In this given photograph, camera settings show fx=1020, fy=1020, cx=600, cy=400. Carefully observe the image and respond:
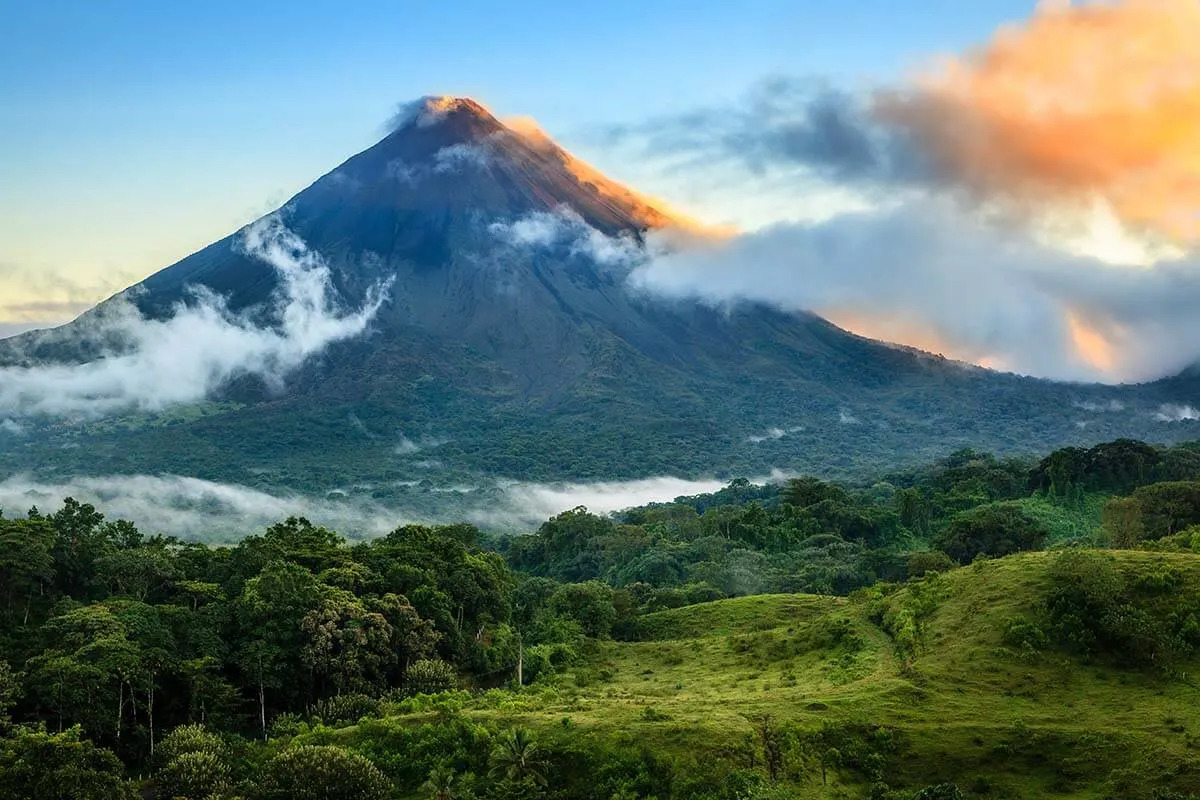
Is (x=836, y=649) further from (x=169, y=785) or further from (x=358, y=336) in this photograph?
(x=358, y=336)

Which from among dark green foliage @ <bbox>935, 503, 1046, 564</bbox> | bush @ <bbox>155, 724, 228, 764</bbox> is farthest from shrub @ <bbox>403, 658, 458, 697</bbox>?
dark green foliage @ <bbox>935, 503, 1046, 564</bbox>

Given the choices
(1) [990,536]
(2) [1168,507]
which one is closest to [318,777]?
(1) [990,536]

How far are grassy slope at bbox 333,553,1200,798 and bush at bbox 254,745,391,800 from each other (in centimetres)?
562

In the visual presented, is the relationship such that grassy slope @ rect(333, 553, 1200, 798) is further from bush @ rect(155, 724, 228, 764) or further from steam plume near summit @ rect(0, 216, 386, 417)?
steam plume near summit @ rect(0, 216, 386, 417)

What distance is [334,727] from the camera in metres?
37.6

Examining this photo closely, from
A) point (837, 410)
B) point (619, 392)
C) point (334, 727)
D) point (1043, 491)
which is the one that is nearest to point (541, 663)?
point (334, 727)

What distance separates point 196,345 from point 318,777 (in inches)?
Result: 6068

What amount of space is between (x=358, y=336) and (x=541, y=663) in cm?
13742

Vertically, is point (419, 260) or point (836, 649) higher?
point (419, 260)

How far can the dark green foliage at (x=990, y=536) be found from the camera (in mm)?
69250

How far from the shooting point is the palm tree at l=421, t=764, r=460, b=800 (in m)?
31.5

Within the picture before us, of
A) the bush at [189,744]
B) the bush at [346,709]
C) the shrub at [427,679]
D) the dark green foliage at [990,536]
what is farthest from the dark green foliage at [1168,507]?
the bush at [189,744]

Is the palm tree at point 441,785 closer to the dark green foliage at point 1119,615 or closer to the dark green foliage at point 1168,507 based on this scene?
the dark green foliage at point 1119,615

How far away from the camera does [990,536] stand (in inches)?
2763
